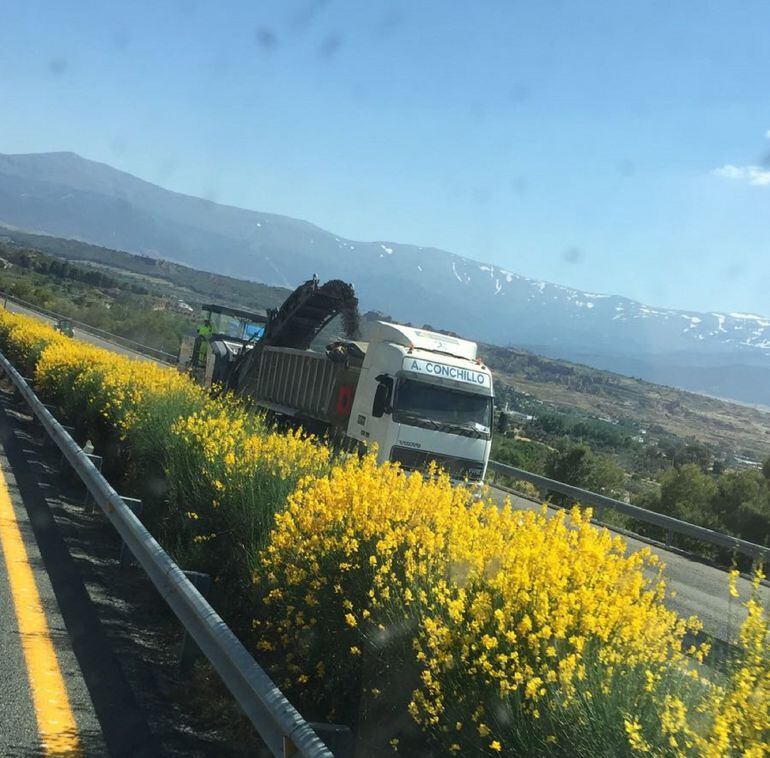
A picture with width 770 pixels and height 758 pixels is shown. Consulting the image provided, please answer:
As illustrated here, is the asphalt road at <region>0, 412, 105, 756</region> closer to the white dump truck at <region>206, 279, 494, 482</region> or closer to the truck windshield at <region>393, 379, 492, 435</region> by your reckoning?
the white dump truck at <region>206, 279, 494, 482</region>

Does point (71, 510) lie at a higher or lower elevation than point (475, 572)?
lower

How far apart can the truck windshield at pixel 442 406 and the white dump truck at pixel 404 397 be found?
2 cm

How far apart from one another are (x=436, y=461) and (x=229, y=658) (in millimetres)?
11160

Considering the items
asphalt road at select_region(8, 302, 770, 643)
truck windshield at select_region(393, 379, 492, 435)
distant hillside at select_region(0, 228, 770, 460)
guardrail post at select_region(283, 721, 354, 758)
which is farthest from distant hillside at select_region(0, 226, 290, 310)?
guardrail post at select_region(283, 721, 354, 758)

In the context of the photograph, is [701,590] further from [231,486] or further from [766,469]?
[766,469]

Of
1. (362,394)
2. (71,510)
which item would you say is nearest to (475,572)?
(71,510)

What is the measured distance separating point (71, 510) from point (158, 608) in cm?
292

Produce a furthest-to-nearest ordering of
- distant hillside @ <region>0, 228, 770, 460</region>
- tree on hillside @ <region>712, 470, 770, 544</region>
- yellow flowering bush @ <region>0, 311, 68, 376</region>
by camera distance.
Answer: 1. distant hillside @ <region>0, 228, 770, 460</region>
2. tree on hillside @ <region>712, 470, 770, 544</region>
3. yellow flowering bush @ <region>0, 311, 68, 376</region>

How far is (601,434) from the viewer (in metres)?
43.6

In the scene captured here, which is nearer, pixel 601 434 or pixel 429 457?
pixel 429 457

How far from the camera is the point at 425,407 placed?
15.6 m

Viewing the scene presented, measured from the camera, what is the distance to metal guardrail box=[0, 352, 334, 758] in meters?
3.60

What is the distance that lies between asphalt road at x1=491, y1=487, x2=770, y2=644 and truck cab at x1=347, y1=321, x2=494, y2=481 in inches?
Answer: 67.5

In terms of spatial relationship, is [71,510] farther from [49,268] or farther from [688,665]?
[49,268]
